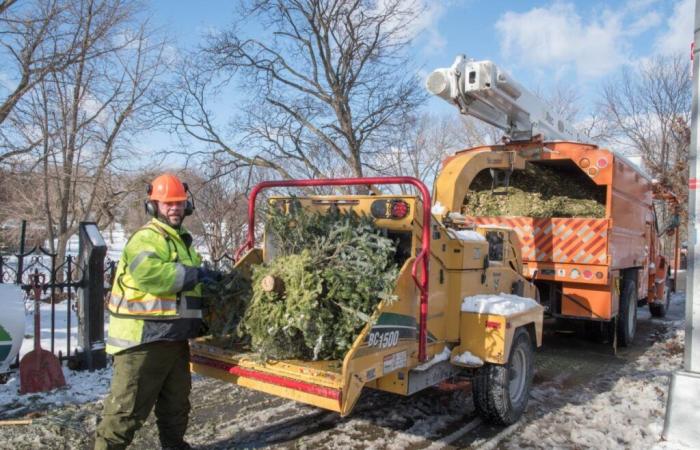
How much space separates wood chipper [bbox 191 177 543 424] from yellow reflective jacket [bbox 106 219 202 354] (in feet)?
1.78

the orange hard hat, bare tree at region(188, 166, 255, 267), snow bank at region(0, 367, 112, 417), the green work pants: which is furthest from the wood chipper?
bare tree at region(188, 166, 255, 267)

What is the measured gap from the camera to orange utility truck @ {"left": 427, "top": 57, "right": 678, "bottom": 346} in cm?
668

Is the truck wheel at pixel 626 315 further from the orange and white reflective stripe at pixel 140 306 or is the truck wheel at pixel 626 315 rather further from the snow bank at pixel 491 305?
the orange and white reflective stripe at pixel 140 306

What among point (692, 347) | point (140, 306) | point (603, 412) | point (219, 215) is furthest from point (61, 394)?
point (219, 215)

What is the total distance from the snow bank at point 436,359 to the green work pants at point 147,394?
182 cm

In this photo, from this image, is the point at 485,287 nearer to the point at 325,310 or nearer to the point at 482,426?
the point at 482,426

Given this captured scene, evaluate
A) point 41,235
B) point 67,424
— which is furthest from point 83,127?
point 67,424

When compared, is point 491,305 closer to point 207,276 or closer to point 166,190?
point 207,276

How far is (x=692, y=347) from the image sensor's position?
3.42 metres

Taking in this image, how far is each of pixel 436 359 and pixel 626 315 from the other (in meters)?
5.28

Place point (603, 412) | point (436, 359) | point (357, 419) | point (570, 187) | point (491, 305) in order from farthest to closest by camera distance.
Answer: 1. point (570, 187)
2. point (603, 412)
3. point (357, 419)
4. point (491, 305)
5. point (436, 359)

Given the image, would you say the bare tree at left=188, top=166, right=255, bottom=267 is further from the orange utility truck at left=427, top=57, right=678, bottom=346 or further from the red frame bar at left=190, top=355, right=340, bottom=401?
the red frame bar at left=190, top=355, right=340, bottom=401

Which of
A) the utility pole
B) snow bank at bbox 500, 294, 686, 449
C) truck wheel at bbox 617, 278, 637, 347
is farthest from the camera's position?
truck wheel at bbox 617, 278, 637, 347

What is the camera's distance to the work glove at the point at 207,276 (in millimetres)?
3898
